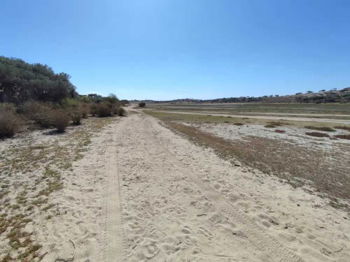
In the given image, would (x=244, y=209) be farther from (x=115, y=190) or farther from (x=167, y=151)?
(x=167, y=151)

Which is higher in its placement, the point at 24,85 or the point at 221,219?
the point at 24,85

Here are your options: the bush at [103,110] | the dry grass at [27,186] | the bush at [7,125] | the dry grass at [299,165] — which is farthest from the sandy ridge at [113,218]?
the bush at [103,110]

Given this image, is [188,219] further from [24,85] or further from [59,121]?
[24,85]

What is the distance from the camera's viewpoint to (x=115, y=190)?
5.61 meters

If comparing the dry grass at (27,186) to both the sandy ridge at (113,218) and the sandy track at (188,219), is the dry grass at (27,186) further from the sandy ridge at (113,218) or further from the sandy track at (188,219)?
the sandy ridge at (113,218)

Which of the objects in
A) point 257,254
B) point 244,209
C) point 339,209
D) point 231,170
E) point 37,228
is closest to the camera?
point 257,254

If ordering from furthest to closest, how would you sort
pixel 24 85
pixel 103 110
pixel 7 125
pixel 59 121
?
pixel 103 110 → pixel 24 85 → pixel 59 121 → pixel 7 125

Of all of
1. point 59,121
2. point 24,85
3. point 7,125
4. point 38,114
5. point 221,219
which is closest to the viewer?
point 221,219

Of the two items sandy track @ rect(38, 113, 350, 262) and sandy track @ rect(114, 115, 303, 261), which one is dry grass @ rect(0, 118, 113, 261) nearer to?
sandy track @ rect(38, 113, 350, 262)

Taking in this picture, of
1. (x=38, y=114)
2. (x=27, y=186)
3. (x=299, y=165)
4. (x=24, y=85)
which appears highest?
(x=24, y=85)

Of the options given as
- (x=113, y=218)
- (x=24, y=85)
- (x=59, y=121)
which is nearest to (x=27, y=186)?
(x=113, y=218)

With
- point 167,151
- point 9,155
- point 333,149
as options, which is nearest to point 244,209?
point 167,151

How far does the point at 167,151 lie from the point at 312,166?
6.49 m

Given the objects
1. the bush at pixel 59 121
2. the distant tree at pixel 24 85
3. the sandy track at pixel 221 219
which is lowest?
the sandy track at pixel 221 219
